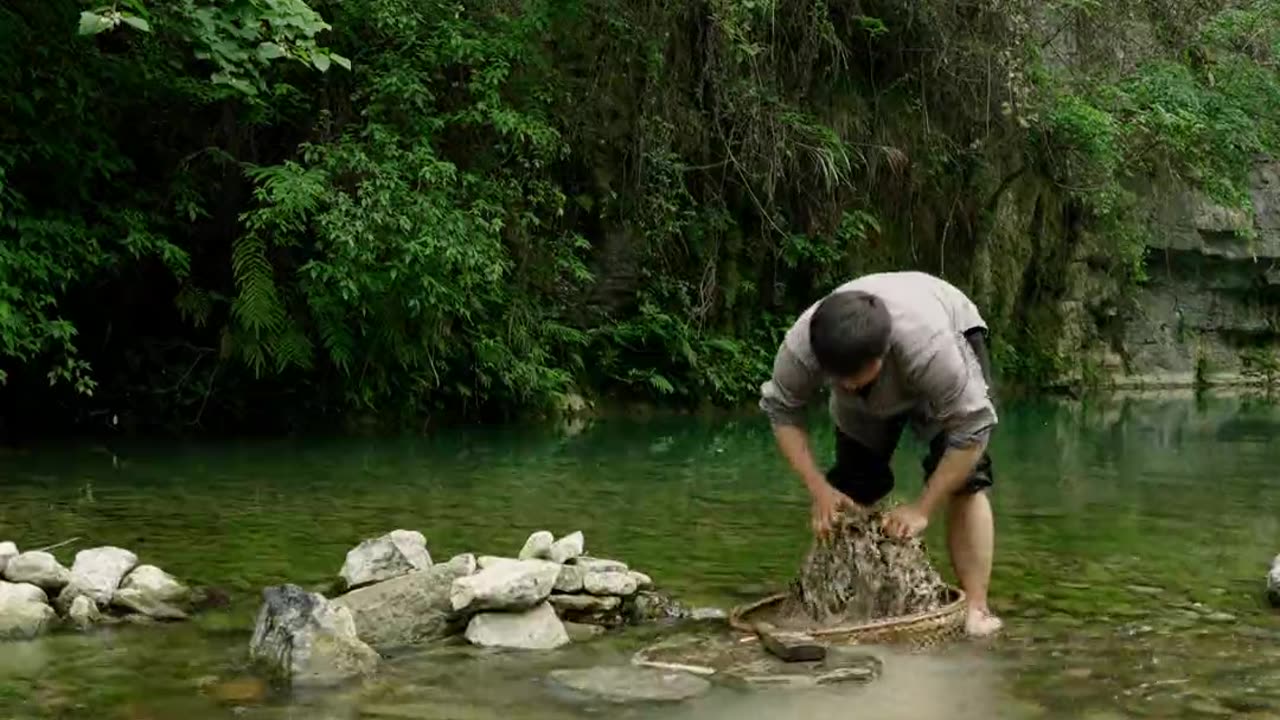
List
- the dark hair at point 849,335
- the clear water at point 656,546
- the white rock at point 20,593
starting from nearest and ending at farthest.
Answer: the clear water at point 656,546 < the dark hair at point 849,335 < the white rock at point 20,593

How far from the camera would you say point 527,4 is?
42.2 ft

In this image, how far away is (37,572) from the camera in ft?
15.5

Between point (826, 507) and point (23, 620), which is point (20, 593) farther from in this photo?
point (826, 507)

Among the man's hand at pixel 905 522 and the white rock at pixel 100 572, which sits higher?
the man's hand at pixel 905 522

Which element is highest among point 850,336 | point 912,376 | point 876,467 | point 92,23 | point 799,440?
point 92,23

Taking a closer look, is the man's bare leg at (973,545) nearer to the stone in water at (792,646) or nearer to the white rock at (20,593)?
the stone in water at (792,646)

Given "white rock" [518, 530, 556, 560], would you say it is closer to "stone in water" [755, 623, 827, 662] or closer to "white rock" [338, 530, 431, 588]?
"white rock" [338, 530, 431, 588]

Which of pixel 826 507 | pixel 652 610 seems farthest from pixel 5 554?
pixel 826 507

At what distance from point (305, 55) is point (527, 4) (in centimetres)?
589

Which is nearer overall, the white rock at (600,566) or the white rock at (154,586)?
the white rock at (154,586)

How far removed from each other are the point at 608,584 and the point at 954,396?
1.30 metres

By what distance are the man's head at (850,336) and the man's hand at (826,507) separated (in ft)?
1.91

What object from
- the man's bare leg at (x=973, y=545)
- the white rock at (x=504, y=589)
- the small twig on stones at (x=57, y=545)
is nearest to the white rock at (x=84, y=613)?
the white rock at (x=504, y=589)

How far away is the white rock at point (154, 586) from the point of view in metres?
4.72
